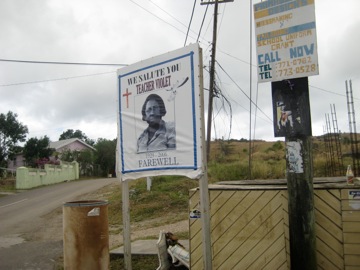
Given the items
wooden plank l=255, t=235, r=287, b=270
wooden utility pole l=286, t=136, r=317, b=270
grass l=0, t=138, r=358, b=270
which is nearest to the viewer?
wooden utility pole l=286, t=136, r=317, b=270

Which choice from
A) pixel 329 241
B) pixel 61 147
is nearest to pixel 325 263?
pixel 329 241

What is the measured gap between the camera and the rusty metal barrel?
5.20 metres

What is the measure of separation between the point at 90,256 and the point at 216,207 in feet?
5.66

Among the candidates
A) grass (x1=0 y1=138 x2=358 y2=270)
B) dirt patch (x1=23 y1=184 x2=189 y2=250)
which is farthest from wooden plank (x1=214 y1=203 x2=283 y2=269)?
dirt patch (x1=23 y1=184 x2=189 y2=250)

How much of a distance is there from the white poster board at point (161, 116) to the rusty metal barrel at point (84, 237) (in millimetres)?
762

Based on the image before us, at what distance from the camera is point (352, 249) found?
4418mm

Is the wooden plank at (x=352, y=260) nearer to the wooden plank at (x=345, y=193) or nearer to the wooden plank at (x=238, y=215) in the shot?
the wooden plank at (x=345, y=193)

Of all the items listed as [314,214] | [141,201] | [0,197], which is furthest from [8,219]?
[314,214]

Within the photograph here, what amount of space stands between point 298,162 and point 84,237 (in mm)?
2776

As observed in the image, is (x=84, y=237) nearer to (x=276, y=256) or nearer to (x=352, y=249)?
(x=276, y=256)

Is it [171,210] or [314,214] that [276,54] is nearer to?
[314,214]

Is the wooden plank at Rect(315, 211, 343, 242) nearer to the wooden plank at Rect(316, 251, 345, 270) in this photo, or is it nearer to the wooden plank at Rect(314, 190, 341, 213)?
the wooden plank at Rect(314, 190, 341, 213)

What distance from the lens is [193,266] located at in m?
5.12

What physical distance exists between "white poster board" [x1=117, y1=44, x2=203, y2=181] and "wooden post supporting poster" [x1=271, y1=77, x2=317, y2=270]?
927mm
